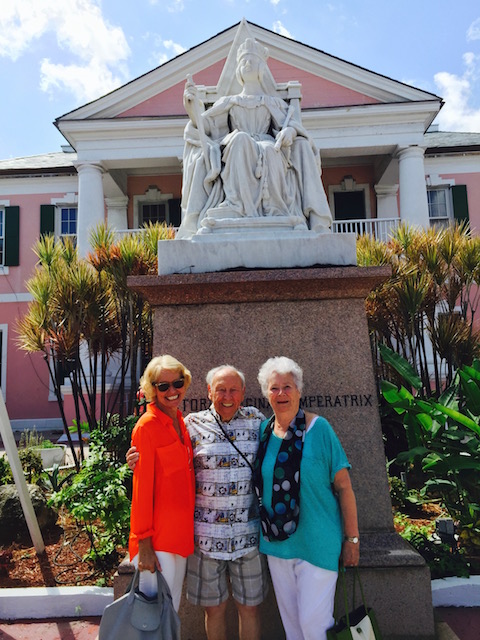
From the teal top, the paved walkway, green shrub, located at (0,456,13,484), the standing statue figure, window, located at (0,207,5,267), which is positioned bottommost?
the paved walkway

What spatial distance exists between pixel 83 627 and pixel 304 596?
1614 mm

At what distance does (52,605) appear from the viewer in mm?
3207

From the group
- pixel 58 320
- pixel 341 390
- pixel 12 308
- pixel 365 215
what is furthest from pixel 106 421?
pixel 365 215

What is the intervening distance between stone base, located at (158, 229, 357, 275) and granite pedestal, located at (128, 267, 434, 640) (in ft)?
0.63

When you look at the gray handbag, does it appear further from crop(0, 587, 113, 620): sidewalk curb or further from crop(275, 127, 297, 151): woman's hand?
crop(275, 127, 297, 151): woman's hand

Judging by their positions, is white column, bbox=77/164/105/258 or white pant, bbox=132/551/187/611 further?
white column, bbox=77/164/105/258

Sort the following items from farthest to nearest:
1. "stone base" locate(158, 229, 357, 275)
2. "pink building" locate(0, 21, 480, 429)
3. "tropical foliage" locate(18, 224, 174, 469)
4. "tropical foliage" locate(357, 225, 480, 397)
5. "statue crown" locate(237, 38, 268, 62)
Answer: "pink building" locate(0, 21, 480, 429), "tropical foliage" locate(357, 225, 480, 397), "tropical foliage" locate(18, 224, 174, 469), "statue crown" locate(237, 38, 268, 62), "stone base" locate(158, 229, 357, 275)

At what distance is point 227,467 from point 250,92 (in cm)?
324

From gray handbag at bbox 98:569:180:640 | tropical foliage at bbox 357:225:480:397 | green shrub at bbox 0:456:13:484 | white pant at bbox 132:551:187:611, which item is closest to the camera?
gray handbag at bbox 98:569:180:640

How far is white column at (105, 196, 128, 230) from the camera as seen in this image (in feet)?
53.6

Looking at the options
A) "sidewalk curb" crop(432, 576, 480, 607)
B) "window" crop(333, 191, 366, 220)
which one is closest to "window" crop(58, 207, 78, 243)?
"window" crop(333, 191, 366, 220)

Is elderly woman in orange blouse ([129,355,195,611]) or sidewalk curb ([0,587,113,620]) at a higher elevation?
elderly woman in orange blouse ([129,355,195,611])

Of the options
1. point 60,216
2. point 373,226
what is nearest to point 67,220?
point 60,216

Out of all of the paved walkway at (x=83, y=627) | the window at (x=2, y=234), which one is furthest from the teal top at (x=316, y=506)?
the window at (x=2, y=234)
